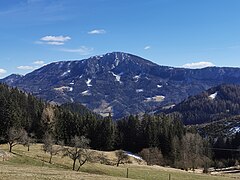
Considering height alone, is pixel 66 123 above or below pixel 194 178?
above

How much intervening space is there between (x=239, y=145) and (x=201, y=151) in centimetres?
2453

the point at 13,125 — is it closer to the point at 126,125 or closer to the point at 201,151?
the point at 126,125

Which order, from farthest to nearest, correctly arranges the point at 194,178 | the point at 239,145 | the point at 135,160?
the point at 239,145 → the point at 135,160 → the point at 194,178

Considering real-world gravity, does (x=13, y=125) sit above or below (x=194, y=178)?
above

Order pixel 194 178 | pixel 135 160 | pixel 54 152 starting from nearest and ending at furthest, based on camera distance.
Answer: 1. pixel 194 178
2. pixel 54 152
3. pixel 135 160

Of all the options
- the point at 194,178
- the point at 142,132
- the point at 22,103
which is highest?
the point at 22,103

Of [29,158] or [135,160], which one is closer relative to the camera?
[29,158]

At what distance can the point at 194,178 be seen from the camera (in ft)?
258

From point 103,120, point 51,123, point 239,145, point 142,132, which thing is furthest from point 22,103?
point 239,145

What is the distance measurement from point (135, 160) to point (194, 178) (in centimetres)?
4762

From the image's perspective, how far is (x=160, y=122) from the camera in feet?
510

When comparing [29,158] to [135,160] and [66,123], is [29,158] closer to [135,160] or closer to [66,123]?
[135,160]

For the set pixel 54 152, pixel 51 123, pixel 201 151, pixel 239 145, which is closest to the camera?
pixel 54 152

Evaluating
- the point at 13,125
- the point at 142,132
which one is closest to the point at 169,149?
the point at 142,132
